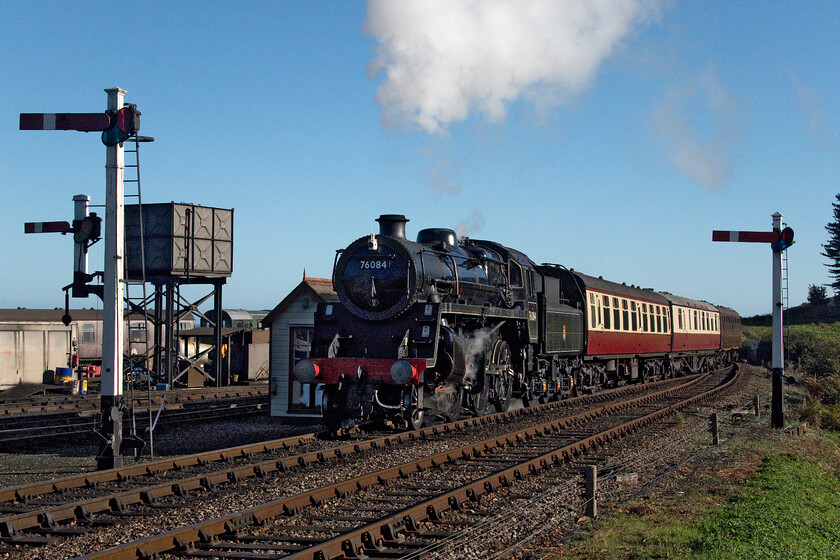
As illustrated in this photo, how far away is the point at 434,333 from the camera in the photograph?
13422mm

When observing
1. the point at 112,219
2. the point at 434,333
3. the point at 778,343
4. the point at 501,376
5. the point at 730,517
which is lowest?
the point at 730,517

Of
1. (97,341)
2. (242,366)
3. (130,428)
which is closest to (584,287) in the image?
(130,428)

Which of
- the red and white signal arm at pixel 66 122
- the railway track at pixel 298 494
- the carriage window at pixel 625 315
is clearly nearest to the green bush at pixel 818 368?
the carriage window at pixel 625 315

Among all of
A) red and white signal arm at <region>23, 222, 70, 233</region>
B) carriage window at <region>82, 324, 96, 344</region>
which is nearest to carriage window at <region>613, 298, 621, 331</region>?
red and white signal arm at <region>23, 222, 70, 233</region>

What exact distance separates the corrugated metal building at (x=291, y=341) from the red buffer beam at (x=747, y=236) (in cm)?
828

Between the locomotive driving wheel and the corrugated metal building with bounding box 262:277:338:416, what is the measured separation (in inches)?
156

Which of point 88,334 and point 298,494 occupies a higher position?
point 88,334

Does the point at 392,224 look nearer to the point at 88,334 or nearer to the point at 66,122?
the point at 66,122

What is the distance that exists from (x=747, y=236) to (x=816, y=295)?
75.0m

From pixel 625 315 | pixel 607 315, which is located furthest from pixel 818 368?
pixel 607 315

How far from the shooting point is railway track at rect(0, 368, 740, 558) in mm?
6766

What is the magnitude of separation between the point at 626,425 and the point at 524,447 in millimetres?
3013

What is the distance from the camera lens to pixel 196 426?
16734mm

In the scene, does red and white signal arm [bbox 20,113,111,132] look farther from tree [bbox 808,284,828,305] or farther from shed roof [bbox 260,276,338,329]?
tree [bbox 808,284,828,305]
